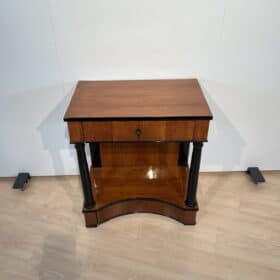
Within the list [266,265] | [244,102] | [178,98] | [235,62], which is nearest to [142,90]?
[178,98]

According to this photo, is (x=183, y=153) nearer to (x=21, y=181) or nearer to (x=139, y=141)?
(x=139, y=141)

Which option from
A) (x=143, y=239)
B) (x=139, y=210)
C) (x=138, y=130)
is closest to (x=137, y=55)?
(x=138, y=130)

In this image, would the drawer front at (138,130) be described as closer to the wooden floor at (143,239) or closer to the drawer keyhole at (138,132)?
the drawer keyhole at (138,132)

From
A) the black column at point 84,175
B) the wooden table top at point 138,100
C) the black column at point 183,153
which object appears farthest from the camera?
the black column at point 183,153

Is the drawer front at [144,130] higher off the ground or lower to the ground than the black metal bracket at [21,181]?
higher

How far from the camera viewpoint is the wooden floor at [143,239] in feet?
4.45

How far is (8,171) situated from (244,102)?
5.15 feet

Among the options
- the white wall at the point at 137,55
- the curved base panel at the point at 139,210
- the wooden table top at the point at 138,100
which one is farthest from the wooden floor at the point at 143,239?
the wooden table top at the point at 138,100

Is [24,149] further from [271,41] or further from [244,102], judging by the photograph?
[271,41]

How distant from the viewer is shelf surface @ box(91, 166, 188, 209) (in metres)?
1.55

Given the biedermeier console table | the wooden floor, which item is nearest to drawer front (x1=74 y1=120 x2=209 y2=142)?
the biedermeier console table

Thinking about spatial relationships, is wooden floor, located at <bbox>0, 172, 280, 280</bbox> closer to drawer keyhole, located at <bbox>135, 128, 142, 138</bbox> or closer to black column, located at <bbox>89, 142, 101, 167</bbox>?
black column, located at <bbox>89, 142, 101, 167</bbox>

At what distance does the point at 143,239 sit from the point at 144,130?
2.20ft

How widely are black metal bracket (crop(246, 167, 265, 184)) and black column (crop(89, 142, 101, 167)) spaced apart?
101 centimetres
